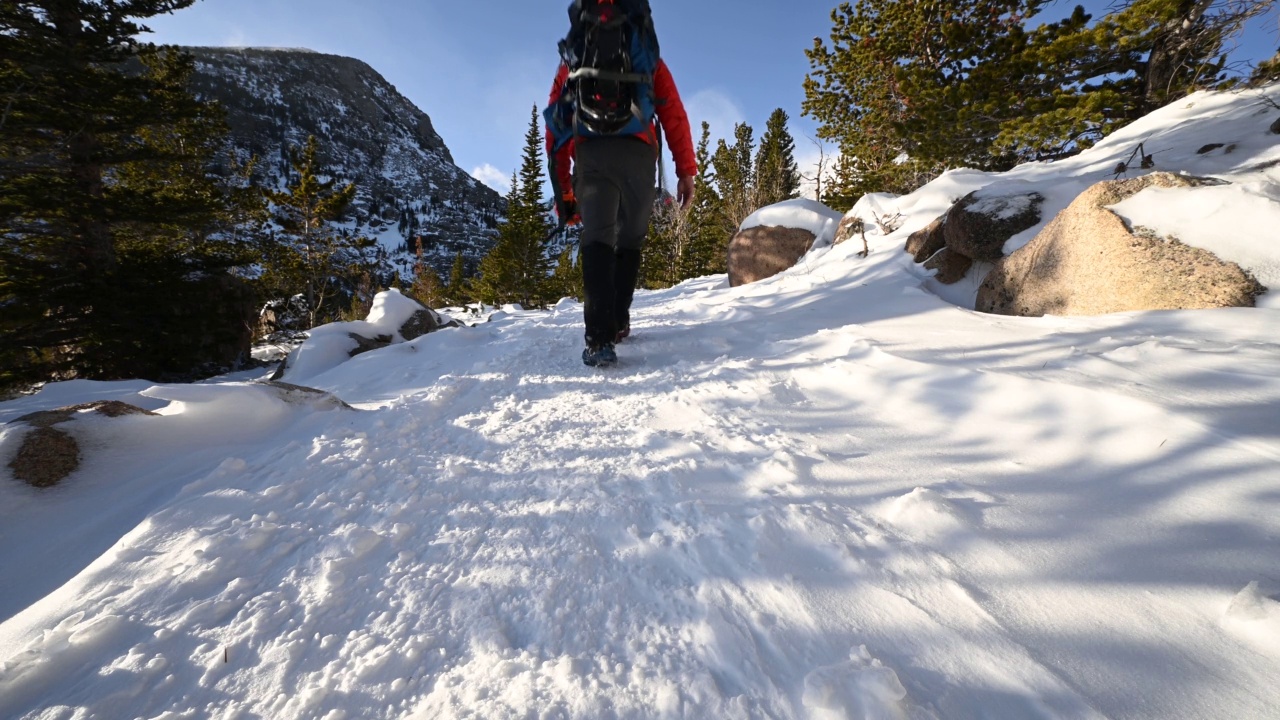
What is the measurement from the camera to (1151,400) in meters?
1.35

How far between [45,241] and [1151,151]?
15.7 meters

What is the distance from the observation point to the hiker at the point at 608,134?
248 cm

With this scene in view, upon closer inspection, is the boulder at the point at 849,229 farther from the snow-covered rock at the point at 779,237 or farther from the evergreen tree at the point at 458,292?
the evergreen tree at the point at 458,292

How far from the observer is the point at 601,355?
2758 mm

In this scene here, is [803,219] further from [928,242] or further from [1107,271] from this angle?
[1107,271]

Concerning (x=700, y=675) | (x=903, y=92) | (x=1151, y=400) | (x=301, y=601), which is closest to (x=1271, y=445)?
(x=1151, y=400)

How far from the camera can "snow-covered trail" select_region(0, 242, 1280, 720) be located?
761 millimetres

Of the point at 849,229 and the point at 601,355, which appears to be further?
the point at 849,229

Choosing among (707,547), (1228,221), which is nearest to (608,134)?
(707,547)

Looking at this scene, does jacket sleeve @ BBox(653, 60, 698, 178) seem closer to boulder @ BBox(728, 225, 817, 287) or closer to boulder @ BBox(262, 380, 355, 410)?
boulder @ BBox(262, 380, 355, 410)

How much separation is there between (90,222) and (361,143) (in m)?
137

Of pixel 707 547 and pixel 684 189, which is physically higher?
pixel 684 189

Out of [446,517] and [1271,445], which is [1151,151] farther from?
[446,517]

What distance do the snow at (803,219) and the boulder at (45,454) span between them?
340 inches
